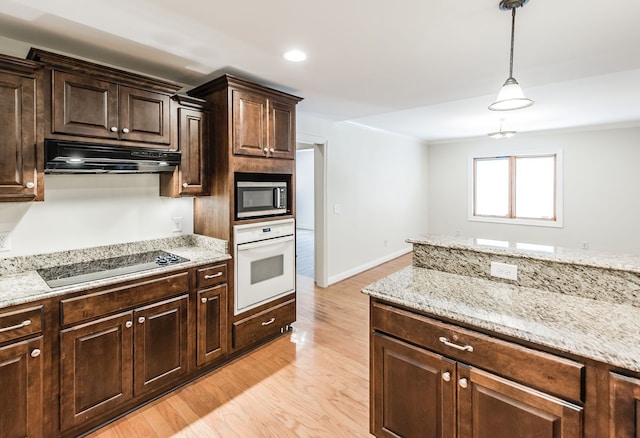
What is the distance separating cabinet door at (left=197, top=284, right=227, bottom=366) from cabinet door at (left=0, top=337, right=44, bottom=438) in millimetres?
925

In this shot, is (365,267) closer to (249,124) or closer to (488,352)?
(249,124)

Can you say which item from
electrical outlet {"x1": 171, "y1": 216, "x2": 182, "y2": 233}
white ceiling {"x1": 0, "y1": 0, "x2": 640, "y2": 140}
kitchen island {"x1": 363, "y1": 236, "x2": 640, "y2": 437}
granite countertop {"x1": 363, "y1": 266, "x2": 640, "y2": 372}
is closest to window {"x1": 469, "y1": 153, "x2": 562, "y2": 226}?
white ceiling {"x1": 0, "y1": 0, "x2": 640, "y2": 140}

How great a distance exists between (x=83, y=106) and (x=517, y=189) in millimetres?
7260

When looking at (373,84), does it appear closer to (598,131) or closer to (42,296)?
(42,296)

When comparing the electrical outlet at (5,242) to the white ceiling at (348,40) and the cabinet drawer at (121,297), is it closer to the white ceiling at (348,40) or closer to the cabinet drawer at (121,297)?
the cabinet drawer at (121,297)

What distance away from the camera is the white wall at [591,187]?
5574mm

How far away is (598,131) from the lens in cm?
577

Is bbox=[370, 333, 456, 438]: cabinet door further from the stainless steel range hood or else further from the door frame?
the door frame

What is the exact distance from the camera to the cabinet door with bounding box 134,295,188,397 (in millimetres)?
2139

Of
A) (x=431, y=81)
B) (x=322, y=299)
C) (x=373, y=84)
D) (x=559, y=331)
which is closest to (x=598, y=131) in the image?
(x=431, y=81)

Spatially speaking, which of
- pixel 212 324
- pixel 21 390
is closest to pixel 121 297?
pixel 21 390

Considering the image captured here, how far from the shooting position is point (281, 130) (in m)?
3.04

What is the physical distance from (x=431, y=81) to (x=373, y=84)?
19.8 inches

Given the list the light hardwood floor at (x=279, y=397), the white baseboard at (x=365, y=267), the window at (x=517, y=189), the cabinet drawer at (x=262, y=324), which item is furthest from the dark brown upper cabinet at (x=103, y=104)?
the window at (x=517, y=189)
